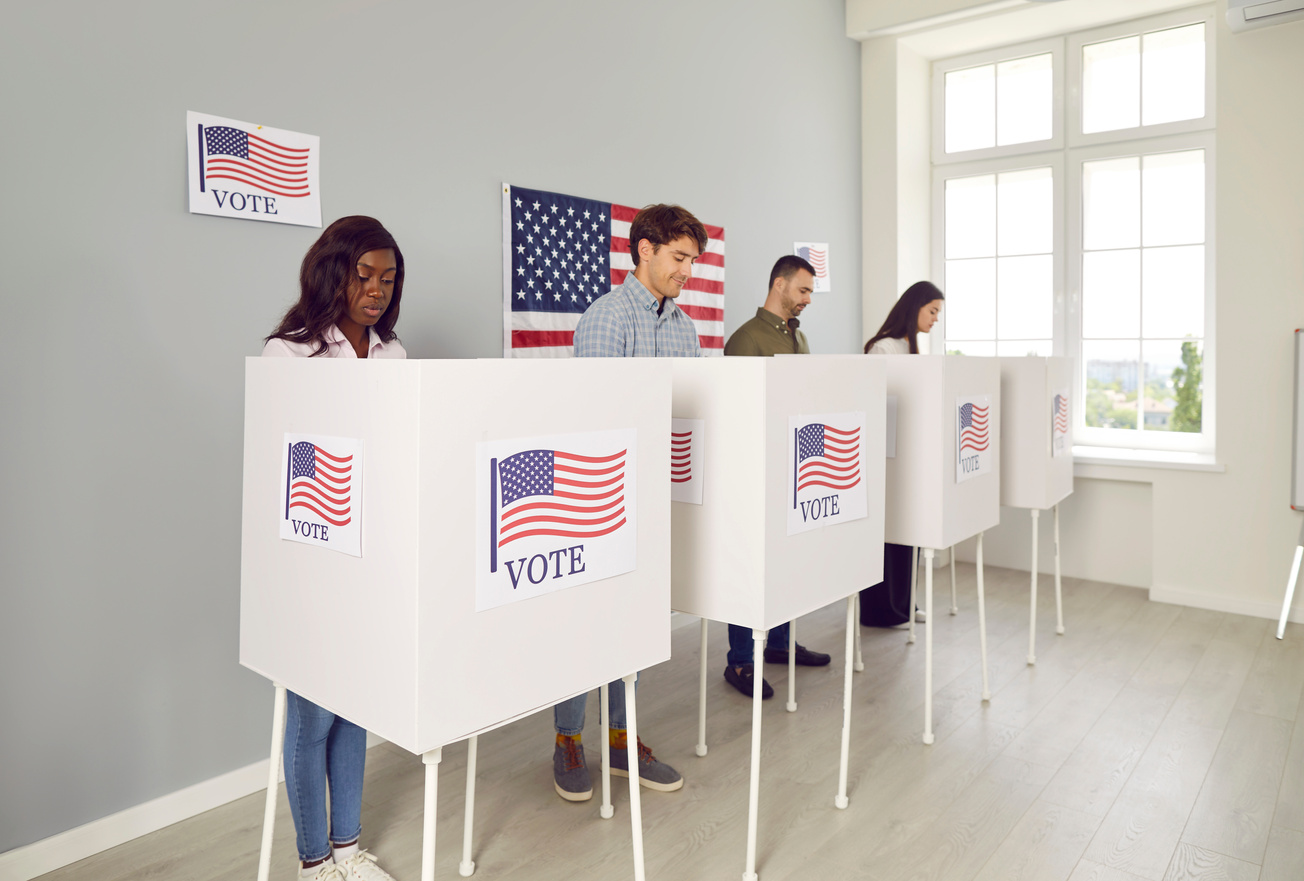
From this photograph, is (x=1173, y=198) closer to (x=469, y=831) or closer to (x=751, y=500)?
(x=751, y=500)

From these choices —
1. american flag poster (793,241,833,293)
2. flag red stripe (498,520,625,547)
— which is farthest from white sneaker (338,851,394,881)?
american flag poster (793,241,833,293)

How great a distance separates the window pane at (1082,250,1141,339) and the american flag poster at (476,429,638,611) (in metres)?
3.93

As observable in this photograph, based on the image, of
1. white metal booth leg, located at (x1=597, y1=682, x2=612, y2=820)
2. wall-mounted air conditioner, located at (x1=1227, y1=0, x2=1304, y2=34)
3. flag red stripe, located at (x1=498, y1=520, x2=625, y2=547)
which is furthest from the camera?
wall-mounted air conditioner, located at (x1=1227, y1=0, x2=1304, y2=34)

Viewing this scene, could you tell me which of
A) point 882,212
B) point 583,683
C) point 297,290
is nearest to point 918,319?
point 882,212

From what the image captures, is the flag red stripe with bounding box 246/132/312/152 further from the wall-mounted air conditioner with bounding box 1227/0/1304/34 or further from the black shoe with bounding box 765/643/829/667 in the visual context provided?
the wall-mounted air conditioner with bounding box 1227/0/1304/34

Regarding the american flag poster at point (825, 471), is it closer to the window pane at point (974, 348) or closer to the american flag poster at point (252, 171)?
the american flag poster at point (252, 171)

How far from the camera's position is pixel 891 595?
12.3ft

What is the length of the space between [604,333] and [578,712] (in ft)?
3.18

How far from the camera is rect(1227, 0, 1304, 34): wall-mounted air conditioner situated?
3481mm

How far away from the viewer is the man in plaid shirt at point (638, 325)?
2.25 metres

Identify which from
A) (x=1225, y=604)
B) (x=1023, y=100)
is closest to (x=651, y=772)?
(x=1225, y=604)

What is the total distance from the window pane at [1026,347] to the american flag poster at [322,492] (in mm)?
4207

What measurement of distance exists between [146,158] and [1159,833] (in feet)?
9.36

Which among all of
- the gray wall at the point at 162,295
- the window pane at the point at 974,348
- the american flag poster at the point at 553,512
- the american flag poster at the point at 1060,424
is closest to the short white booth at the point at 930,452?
the american flag poster at the point at 1060,424
